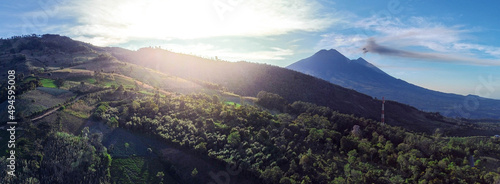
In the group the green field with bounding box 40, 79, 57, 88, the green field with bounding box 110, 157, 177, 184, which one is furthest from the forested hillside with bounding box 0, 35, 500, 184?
the green field with bounding box 40, 79, 57, 88

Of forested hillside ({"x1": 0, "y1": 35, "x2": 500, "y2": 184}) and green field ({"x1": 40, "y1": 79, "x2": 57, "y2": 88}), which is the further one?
green field ({"x1": 40, "y1": 79, "x2": 57, "y2": 88})

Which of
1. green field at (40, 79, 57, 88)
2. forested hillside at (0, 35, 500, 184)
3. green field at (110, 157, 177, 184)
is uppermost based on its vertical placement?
green field at (40, 79, 57, 88)

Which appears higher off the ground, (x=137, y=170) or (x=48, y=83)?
(x=48, y=83)

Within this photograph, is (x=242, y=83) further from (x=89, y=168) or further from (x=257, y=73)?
(x=89, y=168)

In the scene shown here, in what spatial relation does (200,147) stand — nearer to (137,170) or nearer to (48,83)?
(137,170)

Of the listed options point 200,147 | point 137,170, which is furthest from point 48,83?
point 200,147

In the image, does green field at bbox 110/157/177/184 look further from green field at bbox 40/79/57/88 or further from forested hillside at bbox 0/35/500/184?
green field at bbox 40/79/57/88

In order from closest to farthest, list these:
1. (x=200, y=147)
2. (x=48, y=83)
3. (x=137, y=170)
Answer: (x=137, y=170) < (x=200, y=147) < (x=48, y=83)

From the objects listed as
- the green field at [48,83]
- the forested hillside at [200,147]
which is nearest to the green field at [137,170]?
the forested hillside at [200,147]

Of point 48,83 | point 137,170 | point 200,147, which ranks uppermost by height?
point 48,83

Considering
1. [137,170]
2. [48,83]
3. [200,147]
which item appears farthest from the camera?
[48,83]

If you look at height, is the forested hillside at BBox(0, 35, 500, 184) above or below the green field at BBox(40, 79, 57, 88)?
below

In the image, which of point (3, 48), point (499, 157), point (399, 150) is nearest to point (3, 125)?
point (399, 150)
